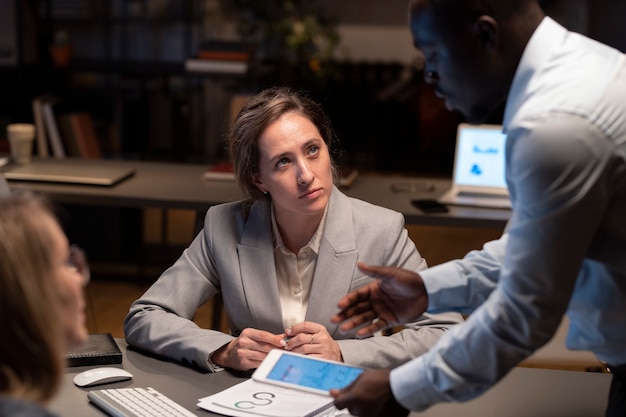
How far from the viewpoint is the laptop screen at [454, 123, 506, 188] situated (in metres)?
4.28

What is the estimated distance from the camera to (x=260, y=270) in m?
2.57

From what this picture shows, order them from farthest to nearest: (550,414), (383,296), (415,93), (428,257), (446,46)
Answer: (415,93) → (428,257) → (550,414) → (383,296) → (446,46)

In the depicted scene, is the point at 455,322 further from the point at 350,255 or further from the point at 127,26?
the point at 127,26

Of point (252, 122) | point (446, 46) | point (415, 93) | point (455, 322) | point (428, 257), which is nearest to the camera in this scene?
point (446, 46)

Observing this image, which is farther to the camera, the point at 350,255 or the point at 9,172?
the point at 9,172

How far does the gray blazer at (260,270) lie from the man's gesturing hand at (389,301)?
23.7 inches

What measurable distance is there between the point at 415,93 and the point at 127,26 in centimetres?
254

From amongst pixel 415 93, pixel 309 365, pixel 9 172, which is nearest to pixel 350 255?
pixel 309 365

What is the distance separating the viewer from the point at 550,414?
208 centimetres

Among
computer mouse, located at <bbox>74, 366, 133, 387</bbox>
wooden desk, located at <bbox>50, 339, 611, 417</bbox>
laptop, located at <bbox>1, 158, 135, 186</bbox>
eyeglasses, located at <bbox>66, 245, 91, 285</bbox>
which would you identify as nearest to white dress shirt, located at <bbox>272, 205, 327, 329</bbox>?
wooden desk, located at <bbox>50, 339, 611, 417</bbox>

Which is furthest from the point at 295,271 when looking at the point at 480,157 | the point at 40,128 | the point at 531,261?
the point at 40,128

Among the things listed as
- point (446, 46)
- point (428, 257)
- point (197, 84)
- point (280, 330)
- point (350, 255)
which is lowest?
point (428, 257)

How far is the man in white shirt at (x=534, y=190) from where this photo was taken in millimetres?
1381

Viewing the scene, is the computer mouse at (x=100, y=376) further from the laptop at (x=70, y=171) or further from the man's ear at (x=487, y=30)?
the laptop at (x=70, y=171)
